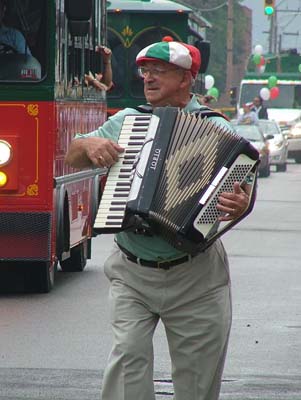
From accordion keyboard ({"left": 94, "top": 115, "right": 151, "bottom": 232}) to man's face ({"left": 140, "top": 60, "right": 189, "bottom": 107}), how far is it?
205 mm

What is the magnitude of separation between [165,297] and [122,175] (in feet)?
1.74

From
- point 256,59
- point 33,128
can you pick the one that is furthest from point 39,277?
point 256,59

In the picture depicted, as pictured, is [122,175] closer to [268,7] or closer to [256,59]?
[268,7]

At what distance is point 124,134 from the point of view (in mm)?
6172

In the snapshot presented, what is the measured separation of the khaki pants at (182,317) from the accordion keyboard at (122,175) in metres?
0.31

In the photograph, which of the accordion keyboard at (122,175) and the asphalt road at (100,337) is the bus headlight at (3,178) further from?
the accordion keyboard at (122,175)

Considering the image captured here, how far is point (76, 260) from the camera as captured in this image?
14844mm

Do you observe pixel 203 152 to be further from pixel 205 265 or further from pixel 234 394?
pixel 234 394

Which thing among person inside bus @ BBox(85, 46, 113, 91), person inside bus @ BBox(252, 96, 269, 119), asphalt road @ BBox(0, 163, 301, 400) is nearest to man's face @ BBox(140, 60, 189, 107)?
asphalt road @ BBox(0, 163, 301, 400)

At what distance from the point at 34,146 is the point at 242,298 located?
2222 millimetres

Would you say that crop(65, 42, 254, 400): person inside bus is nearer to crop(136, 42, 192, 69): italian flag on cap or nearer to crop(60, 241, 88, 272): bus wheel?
crop(136, 42, 192, 69): italian flag on cap

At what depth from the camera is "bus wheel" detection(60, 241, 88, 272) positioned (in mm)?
14717

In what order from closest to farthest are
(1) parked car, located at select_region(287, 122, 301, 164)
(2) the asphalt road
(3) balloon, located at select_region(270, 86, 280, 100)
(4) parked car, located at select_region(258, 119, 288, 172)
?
(2) the asphalt road, (4) parked car, located at select_region(258, 119, 288, 172), (1) parked car, located at select_region(287, 122, 301, 164), (3) balloon, located at select_region(270, 86, 280, 100)

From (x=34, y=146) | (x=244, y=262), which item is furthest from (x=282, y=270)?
(x=34, y=146)
